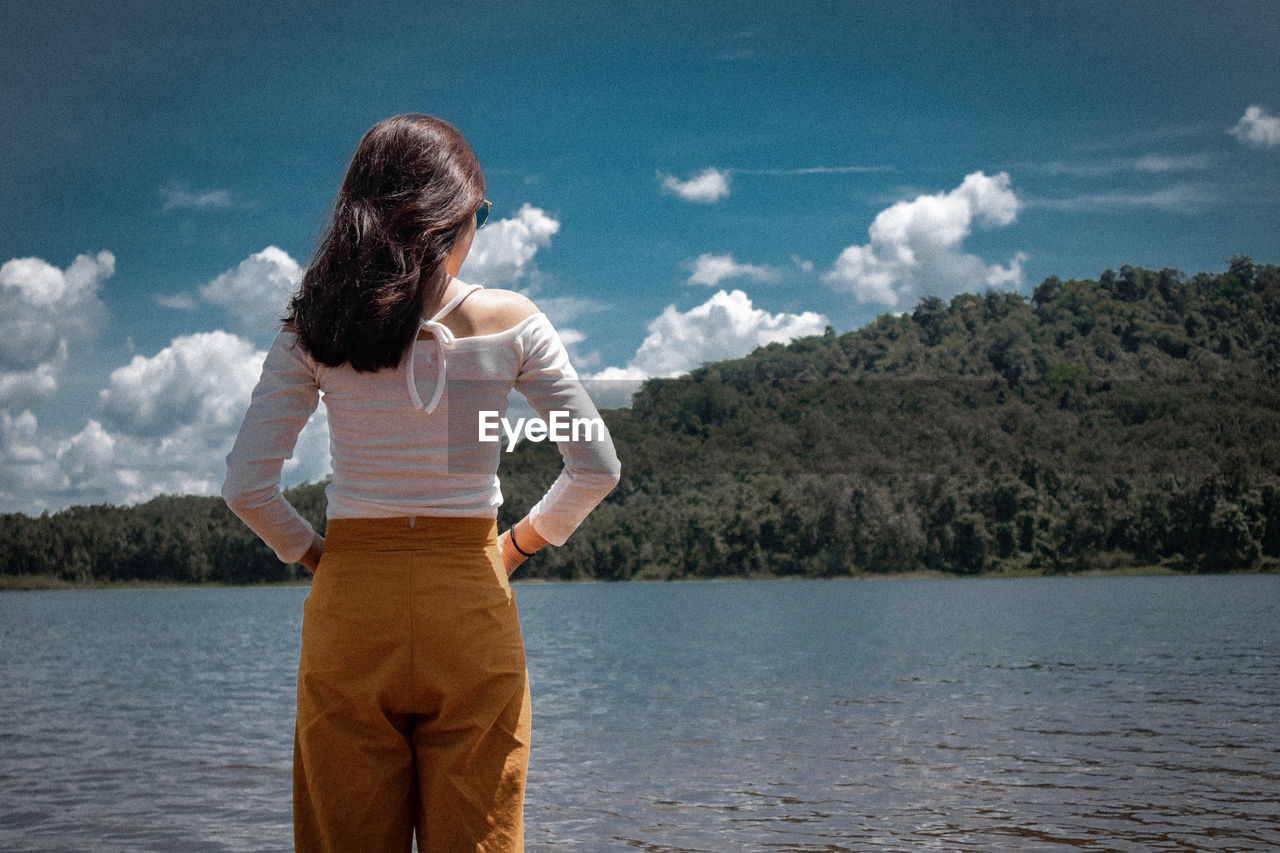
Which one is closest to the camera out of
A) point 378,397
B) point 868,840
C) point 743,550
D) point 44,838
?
point 378,397

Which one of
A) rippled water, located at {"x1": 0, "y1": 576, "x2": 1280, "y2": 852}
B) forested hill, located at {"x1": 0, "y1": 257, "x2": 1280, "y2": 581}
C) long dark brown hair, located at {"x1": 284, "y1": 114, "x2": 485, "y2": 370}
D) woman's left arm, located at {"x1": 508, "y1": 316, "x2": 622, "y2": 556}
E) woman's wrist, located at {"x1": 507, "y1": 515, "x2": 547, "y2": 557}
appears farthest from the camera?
forested hill, located at {"x1": 0, "y1": 257, "x2": 1280, "y2": 581}

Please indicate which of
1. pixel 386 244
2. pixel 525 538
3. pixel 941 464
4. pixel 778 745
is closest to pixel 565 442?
pixel 525 538

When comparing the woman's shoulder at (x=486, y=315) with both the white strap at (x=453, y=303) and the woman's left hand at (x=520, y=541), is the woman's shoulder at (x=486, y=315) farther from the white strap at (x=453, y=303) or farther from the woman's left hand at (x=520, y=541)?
the woman's left hand at (x=520, y=541)

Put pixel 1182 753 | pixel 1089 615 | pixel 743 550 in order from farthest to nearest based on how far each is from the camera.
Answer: pixel 743 550 → pixel 1089 615 → pixel 1182 753

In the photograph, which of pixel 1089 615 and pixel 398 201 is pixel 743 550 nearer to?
pixel 1089 615

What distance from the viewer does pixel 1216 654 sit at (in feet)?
96.5

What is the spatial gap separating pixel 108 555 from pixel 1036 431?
109 meters

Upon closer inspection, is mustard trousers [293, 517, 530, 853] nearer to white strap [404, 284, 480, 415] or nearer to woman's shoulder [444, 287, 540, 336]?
white strap [404, 284, 480, 415]

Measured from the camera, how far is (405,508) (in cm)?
195

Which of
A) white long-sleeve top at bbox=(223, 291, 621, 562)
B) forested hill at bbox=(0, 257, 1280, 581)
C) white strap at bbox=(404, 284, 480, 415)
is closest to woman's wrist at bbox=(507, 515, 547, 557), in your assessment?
white long-sleeve top at bbox=(223, 291, 621, 562)

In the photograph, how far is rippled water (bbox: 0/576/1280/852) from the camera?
9.95 m

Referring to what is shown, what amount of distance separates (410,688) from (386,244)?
30.7 inches

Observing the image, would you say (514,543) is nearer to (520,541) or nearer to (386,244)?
(520,541)

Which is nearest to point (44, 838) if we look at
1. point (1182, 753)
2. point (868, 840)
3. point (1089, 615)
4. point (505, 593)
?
point (868, 840)
